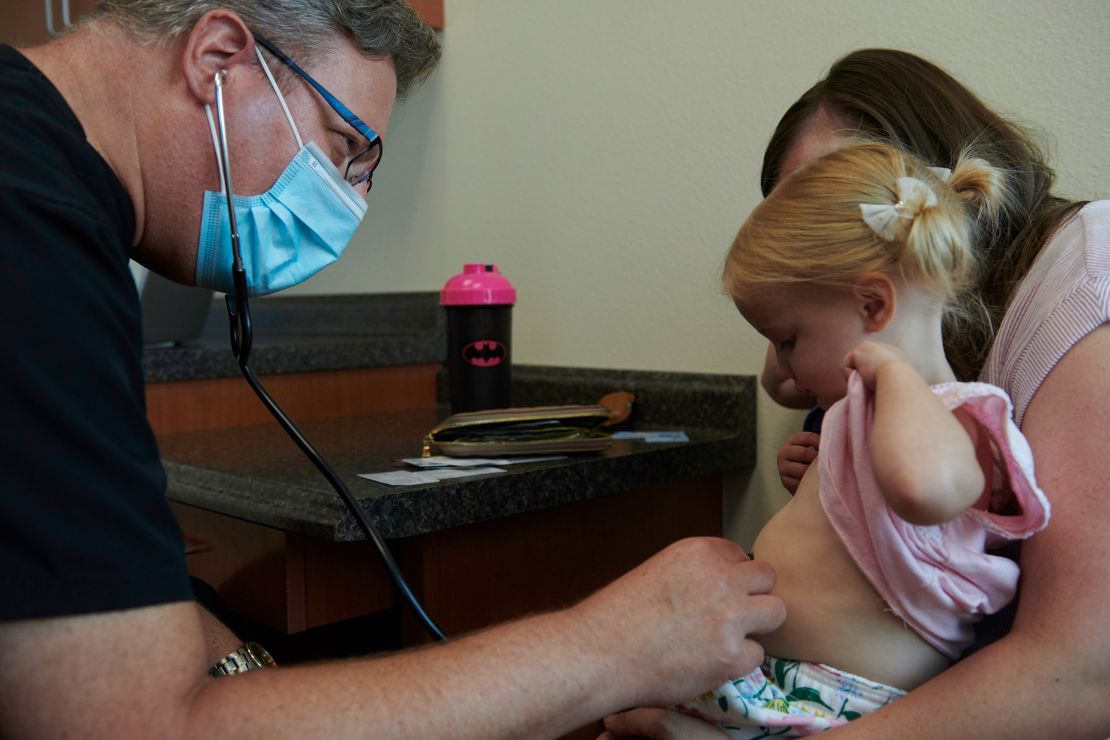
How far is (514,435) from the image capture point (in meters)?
1.31

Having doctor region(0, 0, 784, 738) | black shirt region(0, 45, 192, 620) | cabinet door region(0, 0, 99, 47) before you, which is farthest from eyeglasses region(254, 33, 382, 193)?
cabinet door region(0, 0, 99, 47)

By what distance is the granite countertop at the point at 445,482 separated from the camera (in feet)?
3.54

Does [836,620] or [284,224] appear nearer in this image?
[836,620]

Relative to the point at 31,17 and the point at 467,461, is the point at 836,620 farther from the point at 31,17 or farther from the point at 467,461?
the point at 31,17

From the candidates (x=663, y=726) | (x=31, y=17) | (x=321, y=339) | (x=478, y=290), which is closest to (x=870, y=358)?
(x=663, y=726)

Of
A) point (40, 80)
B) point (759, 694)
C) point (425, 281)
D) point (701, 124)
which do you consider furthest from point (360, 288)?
point (759, 694)

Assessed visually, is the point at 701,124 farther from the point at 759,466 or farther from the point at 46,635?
the point at 46,635

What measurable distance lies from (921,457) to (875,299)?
0.24m

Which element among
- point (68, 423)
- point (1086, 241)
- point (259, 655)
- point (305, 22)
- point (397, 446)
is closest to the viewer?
point (68, 423)

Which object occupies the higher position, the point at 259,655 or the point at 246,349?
the point at 246,349

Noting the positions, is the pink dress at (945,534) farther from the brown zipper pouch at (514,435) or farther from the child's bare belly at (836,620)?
the brown zipper pouch at (514,435)

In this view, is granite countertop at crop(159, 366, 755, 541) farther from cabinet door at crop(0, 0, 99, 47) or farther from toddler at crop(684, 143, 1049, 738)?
cabinet door at crop(0, 0, 99, 47)

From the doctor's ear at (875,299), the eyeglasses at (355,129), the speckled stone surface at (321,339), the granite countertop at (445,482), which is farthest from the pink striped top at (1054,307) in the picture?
the speckled stone surface at (321,339)

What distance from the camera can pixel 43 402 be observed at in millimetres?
600
